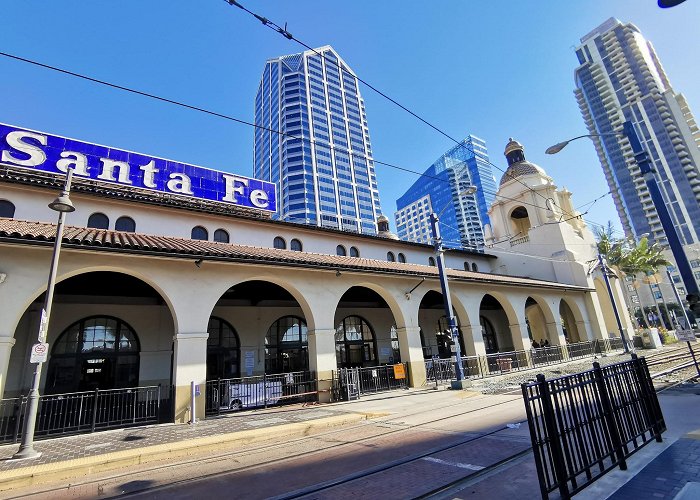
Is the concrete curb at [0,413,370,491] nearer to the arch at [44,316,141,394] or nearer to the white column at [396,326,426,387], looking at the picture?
the white column at [396,326,426,387]

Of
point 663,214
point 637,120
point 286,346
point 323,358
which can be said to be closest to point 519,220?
point 286,346

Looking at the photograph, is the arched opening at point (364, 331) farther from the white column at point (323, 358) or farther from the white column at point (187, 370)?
the white column at point (187, 370)

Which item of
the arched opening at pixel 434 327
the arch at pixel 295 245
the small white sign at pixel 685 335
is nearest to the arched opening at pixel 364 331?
the arched opening at pixel 434 327

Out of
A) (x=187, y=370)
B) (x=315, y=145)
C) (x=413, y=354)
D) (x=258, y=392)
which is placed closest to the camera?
(x=187, y=370)

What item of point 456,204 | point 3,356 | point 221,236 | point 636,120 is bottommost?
point 3,356

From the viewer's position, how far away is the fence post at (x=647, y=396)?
5918mm

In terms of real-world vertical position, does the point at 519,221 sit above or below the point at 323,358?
above

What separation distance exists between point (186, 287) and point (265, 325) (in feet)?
23.5

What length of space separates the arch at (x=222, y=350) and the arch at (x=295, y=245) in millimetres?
5654

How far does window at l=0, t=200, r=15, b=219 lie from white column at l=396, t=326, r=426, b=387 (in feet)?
58.3

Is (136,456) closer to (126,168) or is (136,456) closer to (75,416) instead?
(75,416)

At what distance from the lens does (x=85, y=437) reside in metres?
10.1

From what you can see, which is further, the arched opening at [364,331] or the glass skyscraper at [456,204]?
the glass skyscraper at [456,204]

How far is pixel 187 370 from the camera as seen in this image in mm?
12133
